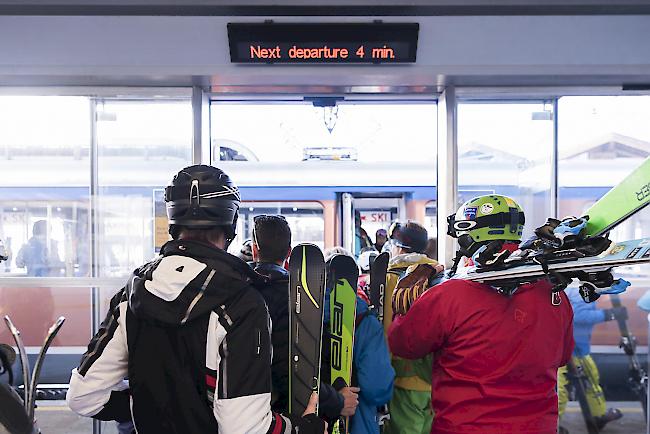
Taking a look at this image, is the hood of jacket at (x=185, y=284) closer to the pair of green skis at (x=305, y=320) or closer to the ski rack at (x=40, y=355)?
the pair of green skis at (x=305, y=320)

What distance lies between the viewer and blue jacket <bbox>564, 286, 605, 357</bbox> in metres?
4.23

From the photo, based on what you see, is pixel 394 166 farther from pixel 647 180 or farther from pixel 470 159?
pixel 647 180

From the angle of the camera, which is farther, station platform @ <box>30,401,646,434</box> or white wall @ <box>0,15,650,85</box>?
station platform @ <box>30,401,646,434</box>

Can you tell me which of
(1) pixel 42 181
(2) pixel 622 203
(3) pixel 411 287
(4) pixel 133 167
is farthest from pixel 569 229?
(1) pixel 42 181

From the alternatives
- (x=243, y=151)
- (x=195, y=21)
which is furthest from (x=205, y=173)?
(x=243, y=151)

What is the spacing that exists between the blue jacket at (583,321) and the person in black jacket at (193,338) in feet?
10.8

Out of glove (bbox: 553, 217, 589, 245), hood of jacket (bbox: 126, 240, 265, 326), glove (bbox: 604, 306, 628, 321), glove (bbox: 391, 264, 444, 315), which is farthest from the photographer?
glove (bbox: 604, 306, 628, 321)

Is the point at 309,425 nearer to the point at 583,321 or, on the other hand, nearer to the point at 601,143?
the point at 601,143

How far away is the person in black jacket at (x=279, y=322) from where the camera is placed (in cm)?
187

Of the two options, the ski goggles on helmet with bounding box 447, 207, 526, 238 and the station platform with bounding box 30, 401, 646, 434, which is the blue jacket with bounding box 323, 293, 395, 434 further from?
the station platform with bounding box 30, 401, 646, 434

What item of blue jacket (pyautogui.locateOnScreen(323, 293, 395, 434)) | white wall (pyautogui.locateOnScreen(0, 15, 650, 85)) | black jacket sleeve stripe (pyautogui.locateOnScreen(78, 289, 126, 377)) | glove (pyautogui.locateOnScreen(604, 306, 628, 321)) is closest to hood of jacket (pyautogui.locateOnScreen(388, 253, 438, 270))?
blue jacket (pyautogui.locateOnScreen(323, 293, 395, 434))

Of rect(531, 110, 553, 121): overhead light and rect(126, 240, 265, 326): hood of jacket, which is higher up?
rect(531, 110, 553, 121): overhead light

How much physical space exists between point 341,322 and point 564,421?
11.1 ft

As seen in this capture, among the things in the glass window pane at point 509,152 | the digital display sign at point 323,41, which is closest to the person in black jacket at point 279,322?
the digital display sign at point 323,41
